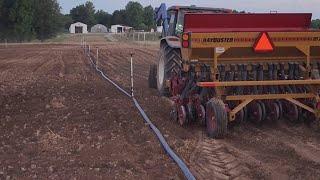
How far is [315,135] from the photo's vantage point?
913 cm

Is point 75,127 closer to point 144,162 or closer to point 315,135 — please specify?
point 144,162

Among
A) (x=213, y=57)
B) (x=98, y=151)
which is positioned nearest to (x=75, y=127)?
(x=98, y=151)

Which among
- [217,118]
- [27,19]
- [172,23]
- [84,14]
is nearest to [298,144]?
[217,118]

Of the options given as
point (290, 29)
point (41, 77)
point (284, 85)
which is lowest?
point (41, 77)

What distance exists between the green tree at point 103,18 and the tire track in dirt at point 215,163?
149 metres

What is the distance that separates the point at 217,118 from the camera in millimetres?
8828

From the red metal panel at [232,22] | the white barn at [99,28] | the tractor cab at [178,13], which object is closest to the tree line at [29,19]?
the white barn at [99,28]

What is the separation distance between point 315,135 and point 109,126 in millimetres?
3384

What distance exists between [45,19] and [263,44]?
3003 inches

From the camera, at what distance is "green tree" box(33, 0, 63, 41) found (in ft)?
271

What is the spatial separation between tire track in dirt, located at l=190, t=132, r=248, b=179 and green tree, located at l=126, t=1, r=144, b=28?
389 feet

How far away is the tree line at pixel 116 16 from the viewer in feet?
422

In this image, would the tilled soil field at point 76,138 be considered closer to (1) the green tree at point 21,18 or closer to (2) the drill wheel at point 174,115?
(2) the drill wheel at point 174,115

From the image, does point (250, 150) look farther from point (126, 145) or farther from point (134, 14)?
point (134, 14)
